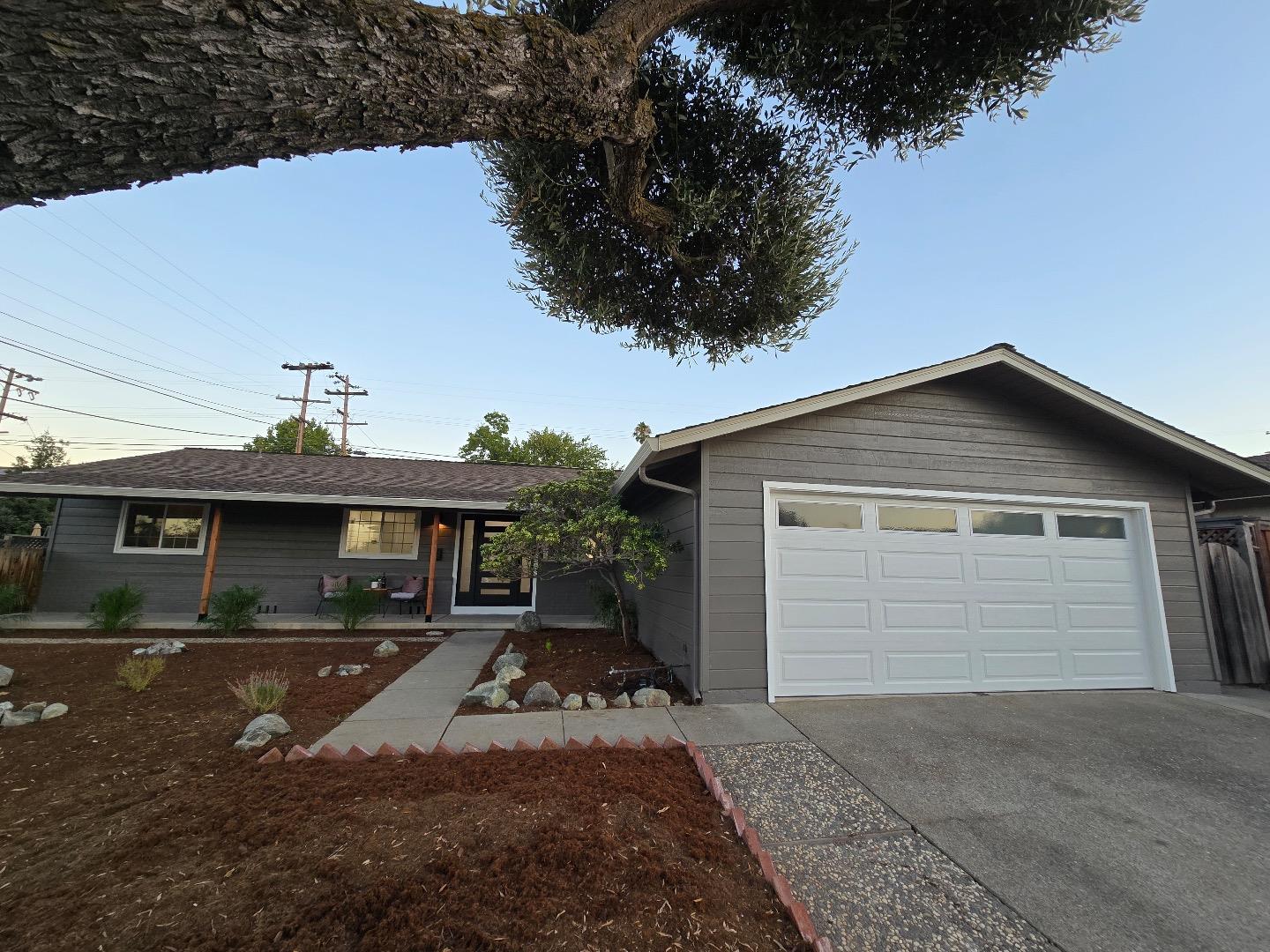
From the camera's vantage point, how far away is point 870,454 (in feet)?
18.5

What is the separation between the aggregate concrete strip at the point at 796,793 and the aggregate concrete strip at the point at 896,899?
13 cm

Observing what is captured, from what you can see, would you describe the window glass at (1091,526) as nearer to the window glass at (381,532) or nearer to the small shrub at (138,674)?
the small shrub at (138,674)

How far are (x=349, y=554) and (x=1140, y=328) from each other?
51.1ft

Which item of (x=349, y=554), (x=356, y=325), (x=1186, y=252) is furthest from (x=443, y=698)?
(x=1186, y=252)

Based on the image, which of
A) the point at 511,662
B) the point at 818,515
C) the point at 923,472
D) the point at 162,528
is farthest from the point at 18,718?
the point at 923,472

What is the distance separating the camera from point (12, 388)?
91.4 ft

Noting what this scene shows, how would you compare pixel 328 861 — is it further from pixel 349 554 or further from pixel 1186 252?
pixel 1186 252

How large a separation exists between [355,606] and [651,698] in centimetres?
609

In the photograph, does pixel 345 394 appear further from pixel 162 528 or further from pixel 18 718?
pixel 18 718

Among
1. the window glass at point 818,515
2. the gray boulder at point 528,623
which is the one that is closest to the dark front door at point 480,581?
the gray boulder at point 528,623

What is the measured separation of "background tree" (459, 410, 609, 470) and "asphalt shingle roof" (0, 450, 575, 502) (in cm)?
2005

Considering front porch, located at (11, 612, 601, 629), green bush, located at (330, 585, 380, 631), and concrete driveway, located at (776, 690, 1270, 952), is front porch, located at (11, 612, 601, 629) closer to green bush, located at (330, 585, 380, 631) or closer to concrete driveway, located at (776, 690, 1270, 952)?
green bush, located at (330, 585, 380, 631)

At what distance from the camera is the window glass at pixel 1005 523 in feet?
19.0

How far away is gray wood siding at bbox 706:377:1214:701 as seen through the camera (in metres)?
5.10
